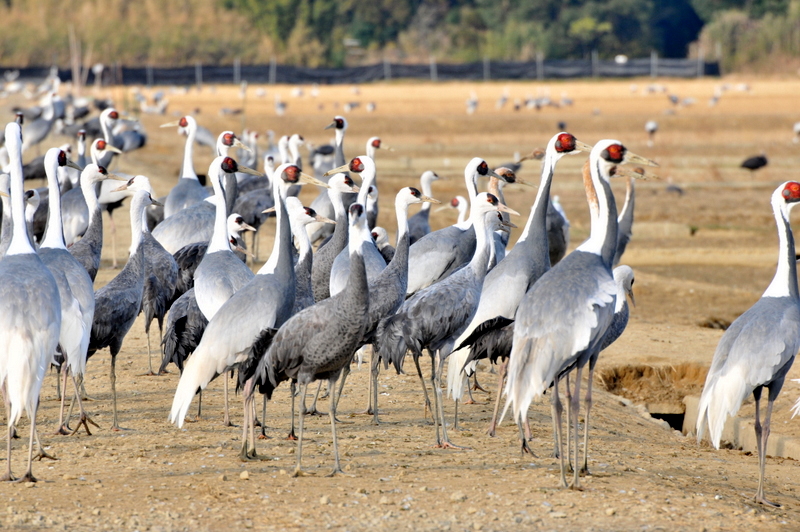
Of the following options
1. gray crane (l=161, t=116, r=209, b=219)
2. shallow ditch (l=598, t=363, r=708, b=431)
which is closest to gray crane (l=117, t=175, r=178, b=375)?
gray crane (l=161, t=116, r=209, b=219)

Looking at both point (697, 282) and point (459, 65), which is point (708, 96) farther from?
point (697, 282)

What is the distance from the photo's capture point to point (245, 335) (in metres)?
6.94

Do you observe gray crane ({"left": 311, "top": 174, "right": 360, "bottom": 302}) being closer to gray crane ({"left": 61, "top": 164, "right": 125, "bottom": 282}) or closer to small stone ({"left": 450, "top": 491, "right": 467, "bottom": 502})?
gray crane ({"left": 61, "top": 164, "right": 125, "bottom": 282})

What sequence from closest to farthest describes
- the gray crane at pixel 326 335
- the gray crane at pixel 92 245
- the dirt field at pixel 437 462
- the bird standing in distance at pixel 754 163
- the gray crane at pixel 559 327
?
the dirt field at pixel 437 462, the gray crane at pixel 559 327, the gray crane at pixel 326 335, the gray crane at pixel 92 245, the bird standing in distance at pixel 754 163

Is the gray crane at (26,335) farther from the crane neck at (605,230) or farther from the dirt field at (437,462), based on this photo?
the crane neck at (605,230)

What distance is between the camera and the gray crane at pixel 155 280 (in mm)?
8922

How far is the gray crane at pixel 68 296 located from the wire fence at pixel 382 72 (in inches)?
1715

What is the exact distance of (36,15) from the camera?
6059 centimetres

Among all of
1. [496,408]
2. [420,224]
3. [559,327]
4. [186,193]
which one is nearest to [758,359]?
[559,327]

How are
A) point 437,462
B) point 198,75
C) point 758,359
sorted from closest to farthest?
point 758,359
point 437,462
point 198,75

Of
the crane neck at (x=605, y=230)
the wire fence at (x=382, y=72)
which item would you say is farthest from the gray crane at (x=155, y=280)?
the wire fence at (x=382, y=72)

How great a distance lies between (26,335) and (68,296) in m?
0.94

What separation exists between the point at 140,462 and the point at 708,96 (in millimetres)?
41825

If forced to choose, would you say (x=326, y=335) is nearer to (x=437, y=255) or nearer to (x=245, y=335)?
(x=245, y=335)
